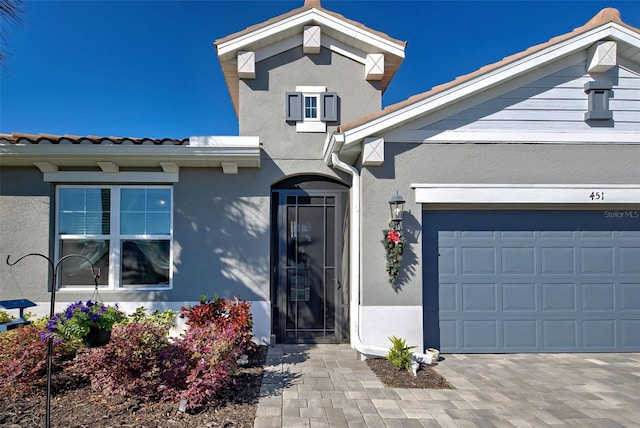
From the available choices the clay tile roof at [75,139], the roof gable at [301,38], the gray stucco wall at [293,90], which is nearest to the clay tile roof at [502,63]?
the gray stucco wall at [293,90]

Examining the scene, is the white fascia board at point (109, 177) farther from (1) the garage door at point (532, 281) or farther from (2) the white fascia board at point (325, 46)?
(1) the garage door at point (532, 281)

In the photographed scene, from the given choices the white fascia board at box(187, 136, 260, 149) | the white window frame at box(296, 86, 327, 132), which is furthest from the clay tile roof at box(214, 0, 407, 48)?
the white fascia board at box(187, 136, 260, 149)

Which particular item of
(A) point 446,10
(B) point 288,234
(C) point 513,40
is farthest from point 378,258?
(C) point 513,40

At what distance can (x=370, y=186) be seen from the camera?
602 centimetres

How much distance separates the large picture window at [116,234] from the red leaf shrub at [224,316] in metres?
1.26

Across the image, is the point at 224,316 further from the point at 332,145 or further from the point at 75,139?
the point at 75,139

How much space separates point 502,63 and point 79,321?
23.0 feet

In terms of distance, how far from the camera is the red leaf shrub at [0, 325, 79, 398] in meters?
4.27

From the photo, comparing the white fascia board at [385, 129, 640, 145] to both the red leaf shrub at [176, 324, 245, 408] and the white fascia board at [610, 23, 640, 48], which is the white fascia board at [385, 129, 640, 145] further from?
the red leaf shrub at [176, 324, 245, 408]

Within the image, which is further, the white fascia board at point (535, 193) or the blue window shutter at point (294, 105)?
the blue window shutter at point (294, 105)

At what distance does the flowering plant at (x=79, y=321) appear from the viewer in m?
4.11

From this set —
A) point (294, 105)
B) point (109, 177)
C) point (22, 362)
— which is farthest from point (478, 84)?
point (22, 362)

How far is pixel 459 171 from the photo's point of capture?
6082 millimetres

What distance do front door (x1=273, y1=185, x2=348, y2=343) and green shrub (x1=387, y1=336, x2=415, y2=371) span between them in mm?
1540
